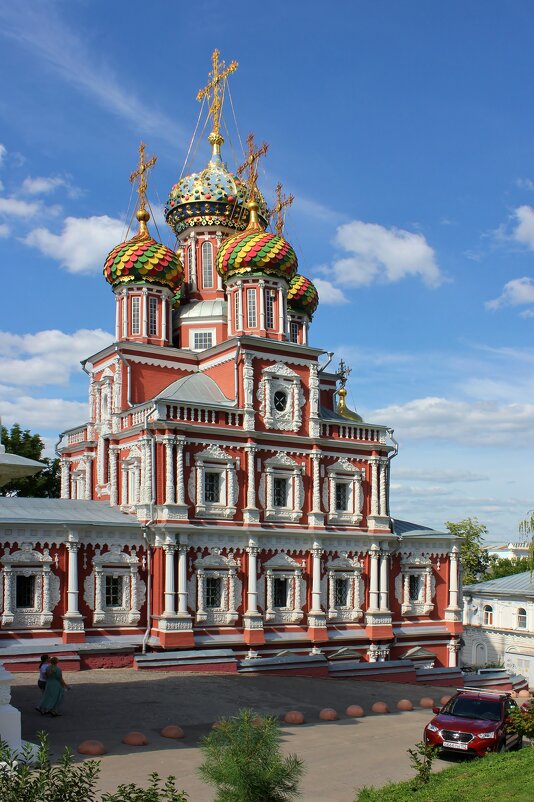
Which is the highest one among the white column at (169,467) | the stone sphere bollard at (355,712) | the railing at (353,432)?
the railing at (353,432)

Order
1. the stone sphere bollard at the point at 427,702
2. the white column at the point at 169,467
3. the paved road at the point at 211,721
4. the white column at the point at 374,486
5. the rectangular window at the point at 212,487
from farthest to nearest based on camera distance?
the white column at the point at 374,486
the rectangular window at the point at 212,487
the white column at the point at 169,467
the stone sphere bollard at the point at 427,702
the paved road at the point at 211,721

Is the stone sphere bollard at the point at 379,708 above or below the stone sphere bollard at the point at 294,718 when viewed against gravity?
below

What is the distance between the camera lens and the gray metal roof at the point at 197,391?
86.6ft

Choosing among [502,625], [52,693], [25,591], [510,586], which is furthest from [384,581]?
[52,693]

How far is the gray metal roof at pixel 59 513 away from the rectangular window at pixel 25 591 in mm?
1513

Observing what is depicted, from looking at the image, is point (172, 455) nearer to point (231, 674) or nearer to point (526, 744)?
point (231, 674)

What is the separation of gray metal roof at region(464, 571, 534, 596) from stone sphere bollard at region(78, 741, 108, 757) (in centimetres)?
2837

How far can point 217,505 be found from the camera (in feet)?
84.2

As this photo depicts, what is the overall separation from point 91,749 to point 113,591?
39.1 ft

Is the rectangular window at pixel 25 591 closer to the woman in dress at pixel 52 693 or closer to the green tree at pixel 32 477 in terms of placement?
the woman in dress at pixel 52 693

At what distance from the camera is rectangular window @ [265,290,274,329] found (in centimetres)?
2819

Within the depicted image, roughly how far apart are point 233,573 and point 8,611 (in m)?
6.56

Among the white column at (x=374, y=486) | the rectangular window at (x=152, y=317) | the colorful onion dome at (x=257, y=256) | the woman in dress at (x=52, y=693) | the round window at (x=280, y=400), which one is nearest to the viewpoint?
the woman in dress at (x=52, y=693)

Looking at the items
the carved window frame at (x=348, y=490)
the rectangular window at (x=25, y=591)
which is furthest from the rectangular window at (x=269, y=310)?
the rectangular window at (x=25, y=591)
